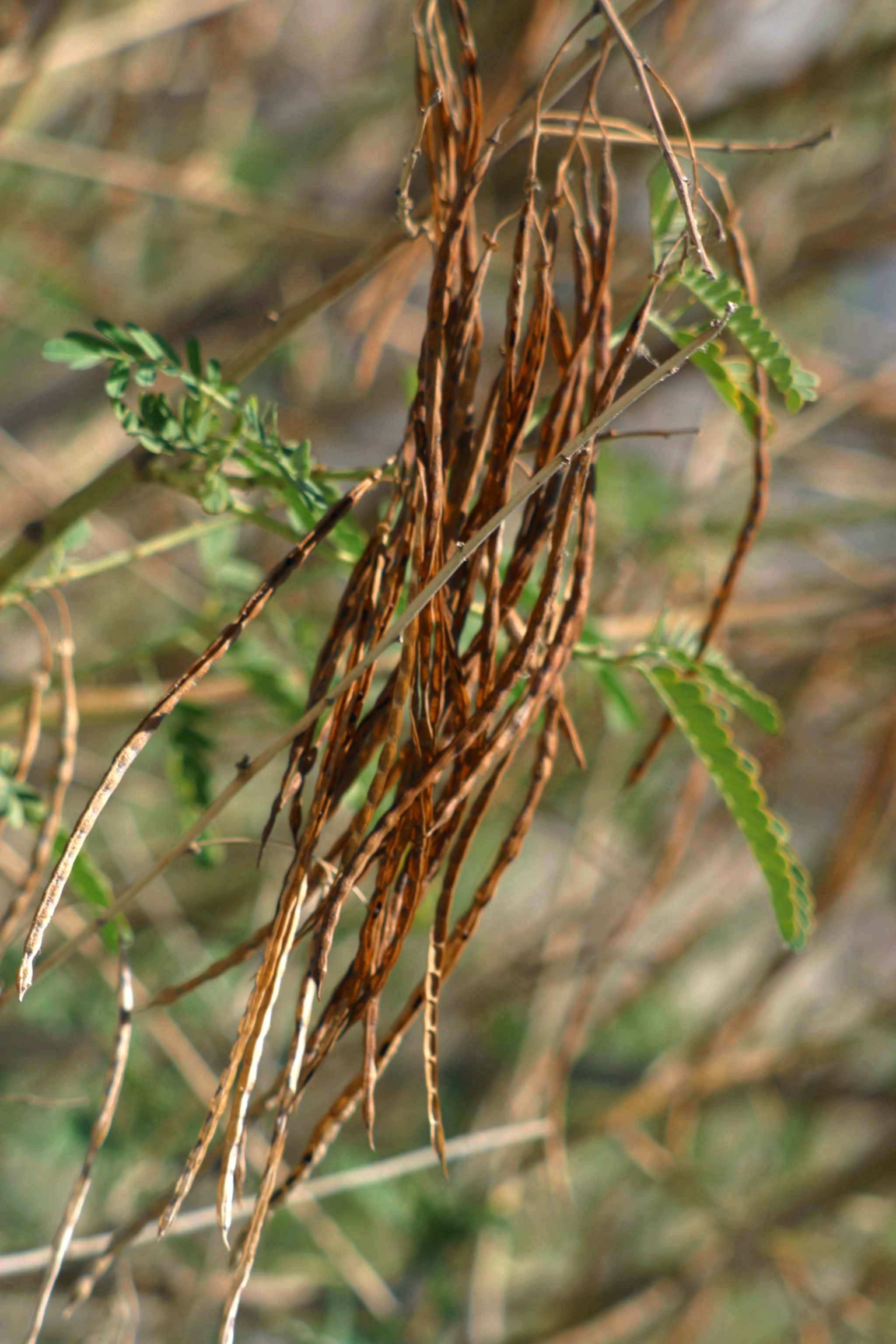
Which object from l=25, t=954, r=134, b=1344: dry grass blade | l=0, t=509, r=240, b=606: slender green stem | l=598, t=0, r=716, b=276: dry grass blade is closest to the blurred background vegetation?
l=0, t=509, r=240, b=606: slender green stem

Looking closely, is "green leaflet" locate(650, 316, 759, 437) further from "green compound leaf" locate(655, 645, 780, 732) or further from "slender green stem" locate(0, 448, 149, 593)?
"slender green stem" locate(0, 448, 149, 593)

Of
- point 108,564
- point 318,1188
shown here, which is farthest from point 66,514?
point 318,1188

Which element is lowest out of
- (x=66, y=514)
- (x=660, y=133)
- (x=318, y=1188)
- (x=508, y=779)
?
(x=318, y=1188)

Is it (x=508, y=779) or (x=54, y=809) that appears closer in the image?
(x=54, y=809)

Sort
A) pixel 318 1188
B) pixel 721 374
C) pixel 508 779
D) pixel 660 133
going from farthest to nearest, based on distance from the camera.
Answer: pixel 508 779
pixel 318 1188
pixel 721 374
pixel 660 133

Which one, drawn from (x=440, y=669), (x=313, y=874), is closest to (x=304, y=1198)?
(x=313, y=874)

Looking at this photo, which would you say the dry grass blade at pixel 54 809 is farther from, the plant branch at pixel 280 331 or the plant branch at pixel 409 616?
the plant branch at pixel 409 616

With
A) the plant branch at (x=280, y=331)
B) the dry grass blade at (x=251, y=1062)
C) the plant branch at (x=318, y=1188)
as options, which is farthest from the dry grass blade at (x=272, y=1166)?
the plant branch at (x=280, y=331)

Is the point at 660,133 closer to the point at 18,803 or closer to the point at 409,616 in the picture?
the point at 409,616
